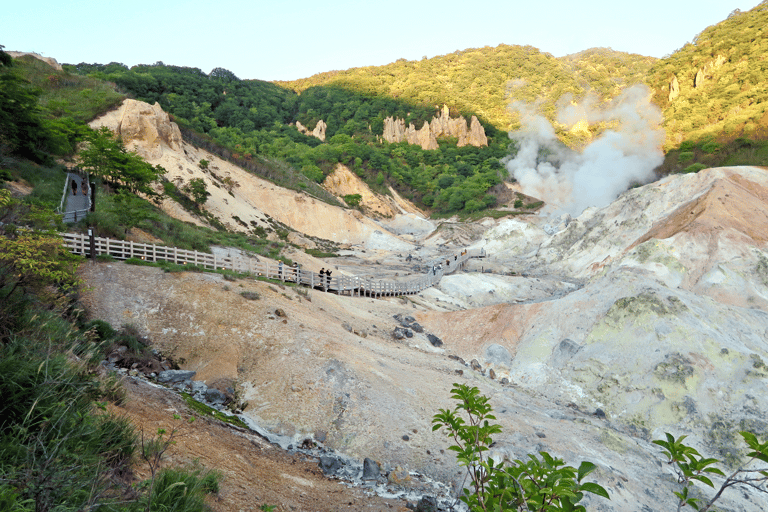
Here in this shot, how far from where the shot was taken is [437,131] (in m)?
136

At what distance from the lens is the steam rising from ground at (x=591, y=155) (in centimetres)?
8444

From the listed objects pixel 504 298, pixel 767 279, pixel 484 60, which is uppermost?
pixel 484 60

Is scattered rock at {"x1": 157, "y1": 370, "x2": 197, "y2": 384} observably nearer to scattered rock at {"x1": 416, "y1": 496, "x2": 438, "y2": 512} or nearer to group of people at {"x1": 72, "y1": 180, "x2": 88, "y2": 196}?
scattered rock at {"x1": 416, "y1": 496, "x2": 438, "y2": 512}

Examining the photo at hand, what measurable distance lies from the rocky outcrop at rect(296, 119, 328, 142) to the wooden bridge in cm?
9639

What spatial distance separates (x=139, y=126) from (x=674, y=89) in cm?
12318

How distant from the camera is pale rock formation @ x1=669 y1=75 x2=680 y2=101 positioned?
103250 mm

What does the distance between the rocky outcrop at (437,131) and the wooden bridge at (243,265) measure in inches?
4110

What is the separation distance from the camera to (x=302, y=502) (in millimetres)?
7031

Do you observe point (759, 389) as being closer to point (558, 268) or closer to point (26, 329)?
point (26, 329)

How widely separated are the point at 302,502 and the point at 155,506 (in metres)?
3.71

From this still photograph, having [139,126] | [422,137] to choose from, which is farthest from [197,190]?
[422,137]

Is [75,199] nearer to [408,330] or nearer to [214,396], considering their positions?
[214,396]

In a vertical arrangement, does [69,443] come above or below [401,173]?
below

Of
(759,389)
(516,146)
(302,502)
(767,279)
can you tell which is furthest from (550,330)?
(516,146)
